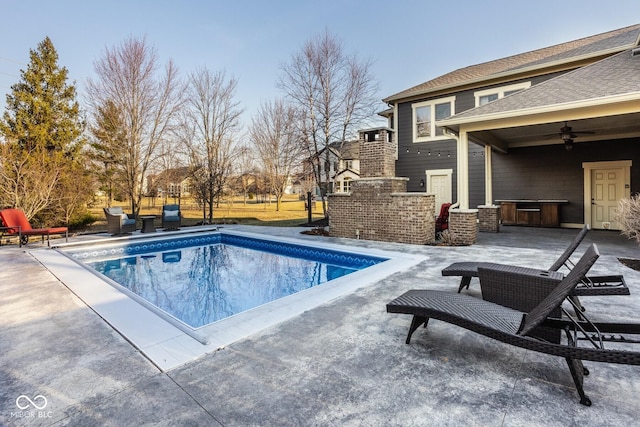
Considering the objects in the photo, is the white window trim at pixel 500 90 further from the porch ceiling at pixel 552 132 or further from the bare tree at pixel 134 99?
the bare tree at pixel 134 99

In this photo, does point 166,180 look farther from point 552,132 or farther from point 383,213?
point 552,132

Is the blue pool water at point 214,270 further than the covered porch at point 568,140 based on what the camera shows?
No

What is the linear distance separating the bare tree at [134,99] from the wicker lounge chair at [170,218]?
296 centimetres

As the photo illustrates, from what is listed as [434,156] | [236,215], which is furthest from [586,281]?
[236,215]

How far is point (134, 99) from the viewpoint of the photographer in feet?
44.0

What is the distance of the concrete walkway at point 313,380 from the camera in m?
1.91

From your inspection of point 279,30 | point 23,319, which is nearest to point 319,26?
point 279,30

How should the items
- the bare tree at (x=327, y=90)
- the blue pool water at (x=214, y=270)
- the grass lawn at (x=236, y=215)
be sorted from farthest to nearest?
the grass lawn at (x=236, y=215) → the bare tree at (x=327, y=90) → the blue pool water at (x=214, y=270)

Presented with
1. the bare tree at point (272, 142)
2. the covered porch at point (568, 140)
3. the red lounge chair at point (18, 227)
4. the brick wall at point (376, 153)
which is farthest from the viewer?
the bare tree at point (272, 142)

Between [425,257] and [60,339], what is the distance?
18.9 ft

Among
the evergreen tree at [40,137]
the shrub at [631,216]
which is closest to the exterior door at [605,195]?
the shrub at [631,216]

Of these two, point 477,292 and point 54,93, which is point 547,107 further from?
point 54,93

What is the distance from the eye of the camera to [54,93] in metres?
13.0

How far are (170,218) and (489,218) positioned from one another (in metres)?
11.0
